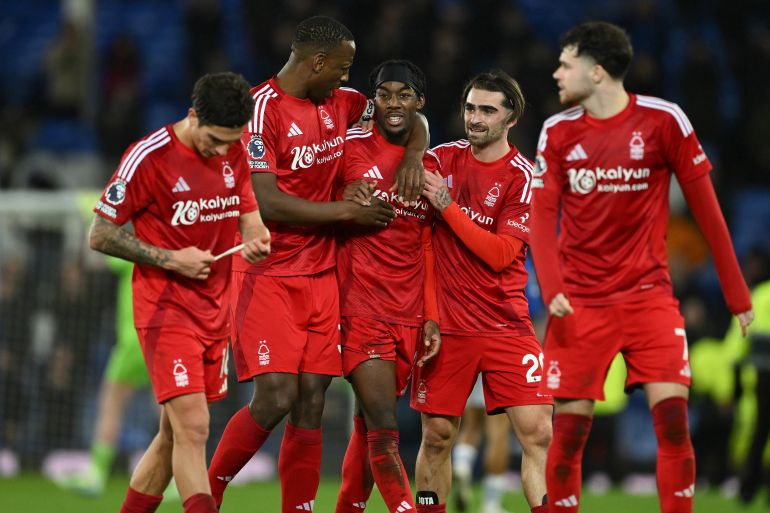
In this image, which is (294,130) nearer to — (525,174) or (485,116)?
(485,116)

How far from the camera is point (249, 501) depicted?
11.0 meters

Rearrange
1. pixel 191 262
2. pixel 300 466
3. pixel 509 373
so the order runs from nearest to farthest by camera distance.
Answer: pixel 191 262 → pixel 300 466 → pixel 509 373

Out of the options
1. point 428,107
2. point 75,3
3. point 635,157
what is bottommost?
point 635,157

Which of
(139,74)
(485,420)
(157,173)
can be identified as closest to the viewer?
(157,173)

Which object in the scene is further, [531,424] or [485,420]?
[485,420]

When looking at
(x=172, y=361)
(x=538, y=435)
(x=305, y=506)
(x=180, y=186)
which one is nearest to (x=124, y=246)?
(x=180, y=186)

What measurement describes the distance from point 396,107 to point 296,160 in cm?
60

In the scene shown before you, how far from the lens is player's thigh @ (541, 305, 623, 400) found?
265 inches

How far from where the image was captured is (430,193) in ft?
23.3

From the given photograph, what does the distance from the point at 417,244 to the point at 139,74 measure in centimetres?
1062

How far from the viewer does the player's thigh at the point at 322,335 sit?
7.09 m

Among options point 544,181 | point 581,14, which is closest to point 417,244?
point 544,181

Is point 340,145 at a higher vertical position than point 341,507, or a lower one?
higher

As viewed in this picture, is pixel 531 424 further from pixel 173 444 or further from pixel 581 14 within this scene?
pixel 581 14
